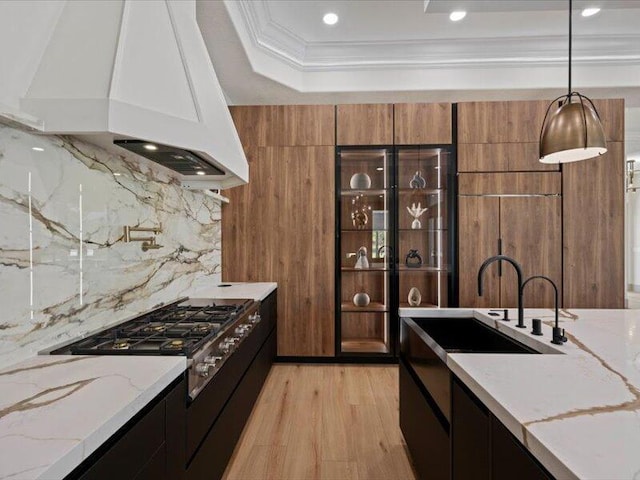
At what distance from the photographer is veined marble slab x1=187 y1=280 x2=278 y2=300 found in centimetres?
262

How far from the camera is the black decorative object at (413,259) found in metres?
3.53

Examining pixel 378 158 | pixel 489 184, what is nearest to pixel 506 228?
pixel 489 184

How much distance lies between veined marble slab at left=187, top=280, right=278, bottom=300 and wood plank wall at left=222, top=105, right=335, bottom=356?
27cm

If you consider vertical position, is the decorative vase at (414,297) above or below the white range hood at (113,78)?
below

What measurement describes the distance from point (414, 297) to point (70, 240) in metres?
3.02

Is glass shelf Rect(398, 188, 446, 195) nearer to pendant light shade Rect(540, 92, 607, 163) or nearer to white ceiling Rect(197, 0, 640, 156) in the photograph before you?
white ceiling Rect(197, 0, 640, 156)

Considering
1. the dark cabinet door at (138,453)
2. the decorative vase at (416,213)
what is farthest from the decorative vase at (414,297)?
the dark cabinet door at (138,453)

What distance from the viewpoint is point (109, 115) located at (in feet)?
3.58

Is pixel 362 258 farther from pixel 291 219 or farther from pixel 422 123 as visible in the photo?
pixel 422 123

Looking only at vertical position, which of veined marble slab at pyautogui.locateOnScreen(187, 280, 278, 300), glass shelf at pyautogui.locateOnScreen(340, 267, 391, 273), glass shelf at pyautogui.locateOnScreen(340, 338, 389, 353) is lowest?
glass shelf at pyautogui.locateOnScreen(340, 338, 389, 353)

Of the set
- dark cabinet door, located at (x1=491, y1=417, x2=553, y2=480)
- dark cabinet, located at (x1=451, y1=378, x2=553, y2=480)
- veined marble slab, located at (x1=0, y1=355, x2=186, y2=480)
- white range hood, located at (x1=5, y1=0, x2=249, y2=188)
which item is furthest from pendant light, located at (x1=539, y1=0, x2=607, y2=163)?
veined marble slab, located at (x1=0, y1=355, x2=186, y2=480)

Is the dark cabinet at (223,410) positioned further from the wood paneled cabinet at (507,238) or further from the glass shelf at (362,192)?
the wood paneled cabinet at (507,238)

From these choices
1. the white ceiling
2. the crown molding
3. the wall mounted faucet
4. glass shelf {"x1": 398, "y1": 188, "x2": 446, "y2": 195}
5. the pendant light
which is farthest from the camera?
glass shelf {"x1": 398, "y1": 188, "x2": 446, "y2": 195}

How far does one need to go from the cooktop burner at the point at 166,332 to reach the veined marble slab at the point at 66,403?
67 millimetres
